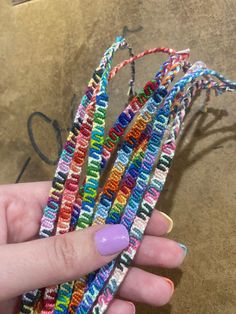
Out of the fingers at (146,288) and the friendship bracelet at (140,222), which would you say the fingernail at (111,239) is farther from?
the fingers at (146,288)

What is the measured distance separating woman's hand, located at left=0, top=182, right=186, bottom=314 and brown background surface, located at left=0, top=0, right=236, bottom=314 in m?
0.06

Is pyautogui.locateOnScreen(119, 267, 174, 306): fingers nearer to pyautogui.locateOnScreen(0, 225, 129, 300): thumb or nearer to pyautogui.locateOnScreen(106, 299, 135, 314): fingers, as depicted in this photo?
pyautogui.locateOnScreen(106, 299, 135, 314): fingers

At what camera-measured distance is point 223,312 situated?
0.64 metres

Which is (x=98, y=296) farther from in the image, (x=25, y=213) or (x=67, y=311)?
(x=25, y=213)

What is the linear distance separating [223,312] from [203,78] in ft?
1.21

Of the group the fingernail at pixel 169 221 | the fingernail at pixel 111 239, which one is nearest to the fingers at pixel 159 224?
the fingernail at pixel 169 221

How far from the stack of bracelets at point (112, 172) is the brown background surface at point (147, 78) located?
0.10 m

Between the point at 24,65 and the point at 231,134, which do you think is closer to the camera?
the point at 231,134

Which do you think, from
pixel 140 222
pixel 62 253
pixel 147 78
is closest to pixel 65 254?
pixel 62 253

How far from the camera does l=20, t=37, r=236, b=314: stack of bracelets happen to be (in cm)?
56

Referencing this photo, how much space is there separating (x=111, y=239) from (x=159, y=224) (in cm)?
13

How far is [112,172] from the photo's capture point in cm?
60

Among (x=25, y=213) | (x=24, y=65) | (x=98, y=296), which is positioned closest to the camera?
(x=98, y=296)

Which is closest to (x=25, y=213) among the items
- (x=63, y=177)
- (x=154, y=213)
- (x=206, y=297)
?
(x=63, y=177)
